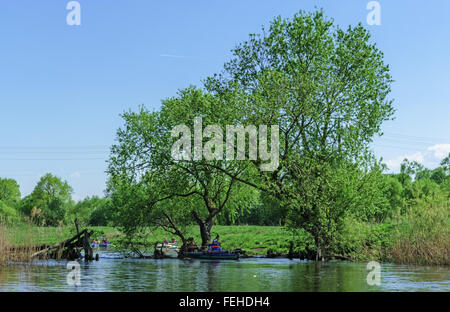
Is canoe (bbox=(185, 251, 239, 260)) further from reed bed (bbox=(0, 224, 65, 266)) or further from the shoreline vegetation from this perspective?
reed bed (bbox=(0, 224, 65, 266))

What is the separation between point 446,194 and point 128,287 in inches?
883

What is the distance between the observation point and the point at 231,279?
26.7 m

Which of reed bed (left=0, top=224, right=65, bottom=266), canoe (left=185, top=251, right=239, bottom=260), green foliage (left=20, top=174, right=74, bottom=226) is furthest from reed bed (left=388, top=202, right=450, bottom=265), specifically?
green foliage (left=20, top=174, right=74, bottom=226)

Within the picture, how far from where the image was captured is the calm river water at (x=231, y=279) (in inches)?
899

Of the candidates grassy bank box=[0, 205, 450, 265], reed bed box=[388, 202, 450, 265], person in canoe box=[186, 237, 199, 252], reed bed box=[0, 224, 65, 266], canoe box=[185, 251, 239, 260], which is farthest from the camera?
person in canoe box=[186, 237, 199, 252]

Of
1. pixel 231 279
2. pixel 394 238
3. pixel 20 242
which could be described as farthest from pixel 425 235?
pixel 20 242

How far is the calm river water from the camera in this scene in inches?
899

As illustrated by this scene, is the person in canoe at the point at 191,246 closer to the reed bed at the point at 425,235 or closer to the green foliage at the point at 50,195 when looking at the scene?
the reed bed at the point at 425,235

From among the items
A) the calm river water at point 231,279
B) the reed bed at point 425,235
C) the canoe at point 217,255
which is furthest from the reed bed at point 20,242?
the reed bed at point 425,235

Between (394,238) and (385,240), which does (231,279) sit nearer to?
(394,238)

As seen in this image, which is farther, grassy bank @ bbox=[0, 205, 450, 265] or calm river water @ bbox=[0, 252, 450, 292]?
grassy bank @ bbox=[0, 205, 450, 265]

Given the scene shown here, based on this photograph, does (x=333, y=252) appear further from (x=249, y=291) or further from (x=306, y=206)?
(x=249, y=291)

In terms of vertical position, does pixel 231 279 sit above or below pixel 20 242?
below
